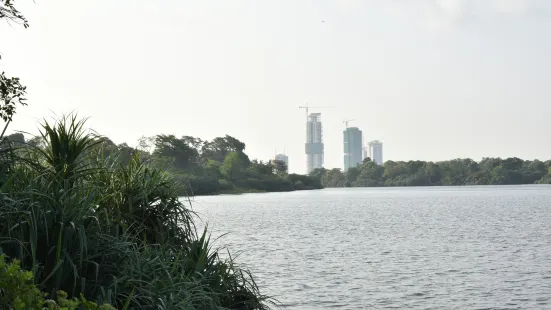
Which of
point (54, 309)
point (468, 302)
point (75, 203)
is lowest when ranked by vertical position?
point (468, 302)

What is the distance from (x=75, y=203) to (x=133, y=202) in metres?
2.73

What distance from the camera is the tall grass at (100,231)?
876cm

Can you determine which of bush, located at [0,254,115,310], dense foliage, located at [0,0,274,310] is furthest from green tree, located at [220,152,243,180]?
bush, located at [0,254,115,310]

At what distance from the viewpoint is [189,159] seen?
512 ft

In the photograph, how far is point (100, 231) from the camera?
31.8ft

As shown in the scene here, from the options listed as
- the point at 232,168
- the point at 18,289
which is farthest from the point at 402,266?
the point at 232,168

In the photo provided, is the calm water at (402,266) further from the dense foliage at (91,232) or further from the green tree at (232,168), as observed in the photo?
the green tree at (232,168)

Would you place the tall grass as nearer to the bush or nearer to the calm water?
the bush

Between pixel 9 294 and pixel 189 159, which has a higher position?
pixel 189 159

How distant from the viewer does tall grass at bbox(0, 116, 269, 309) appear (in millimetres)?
8758

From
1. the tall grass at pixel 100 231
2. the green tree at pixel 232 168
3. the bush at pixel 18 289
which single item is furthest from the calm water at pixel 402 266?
the green tree at pixel 232 168

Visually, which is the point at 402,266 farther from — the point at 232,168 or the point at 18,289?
the point at 232,168

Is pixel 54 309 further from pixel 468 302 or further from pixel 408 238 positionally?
pixel 408 238

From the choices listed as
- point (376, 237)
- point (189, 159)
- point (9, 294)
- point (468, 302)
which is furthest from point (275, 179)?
point (9, 294)
